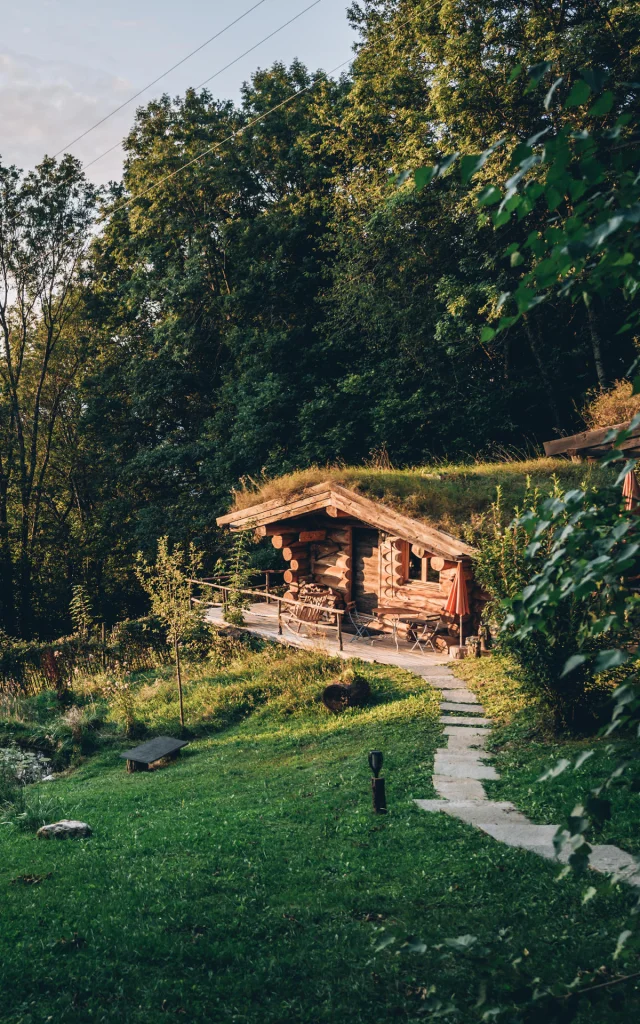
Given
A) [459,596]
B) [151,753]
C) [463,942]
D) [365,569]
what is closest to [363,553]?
[365,569]

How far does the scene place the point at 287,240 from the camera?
95.8 ft

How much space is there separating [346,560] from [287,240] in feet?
50.7

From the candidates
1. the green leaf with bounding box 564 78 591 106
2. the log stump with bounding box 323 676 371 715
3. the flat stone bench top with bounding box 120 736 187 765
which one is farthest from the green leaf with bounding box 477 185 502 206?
the log stump with bounding box 323 676 371 715

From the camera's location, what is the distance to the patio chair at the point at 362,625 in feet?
59.9

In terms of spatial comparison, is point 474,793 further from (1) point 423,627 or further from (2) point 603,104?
(2) point 603,104

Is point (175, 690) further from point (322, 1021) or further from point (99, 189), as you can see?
point (99, 189)

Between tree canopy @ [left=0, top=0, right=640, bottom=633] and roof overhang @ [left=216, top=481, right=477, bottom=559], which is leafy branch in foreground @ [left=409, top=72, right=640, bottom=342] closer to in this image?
roof overhang @ [left=216, top=481, right=477, bottom=559]

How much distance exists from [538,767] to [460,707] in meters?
2.96

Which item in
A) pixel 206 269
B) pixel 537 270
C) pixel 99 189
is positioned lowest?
pixel 537 270

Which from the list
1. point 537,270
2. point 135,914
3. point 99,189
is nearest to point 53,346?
point 99,189

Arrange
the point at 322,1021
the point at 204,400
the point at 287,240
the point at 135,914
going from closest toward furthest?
the point at 322,1021, the point at 135,914, the point at 287,240, the point at 204,400

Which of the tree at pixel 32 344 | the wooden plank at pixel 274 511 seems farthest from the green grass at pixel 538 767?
the tree at pixel 32 344

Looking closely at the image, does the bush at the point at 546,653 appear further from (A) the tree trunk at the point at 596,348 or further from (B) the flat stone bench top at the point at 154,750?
(A) the tree trunk at the point at 596,348

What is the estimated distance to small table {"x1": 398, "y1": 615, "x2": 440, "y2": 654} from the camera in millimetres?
16812
